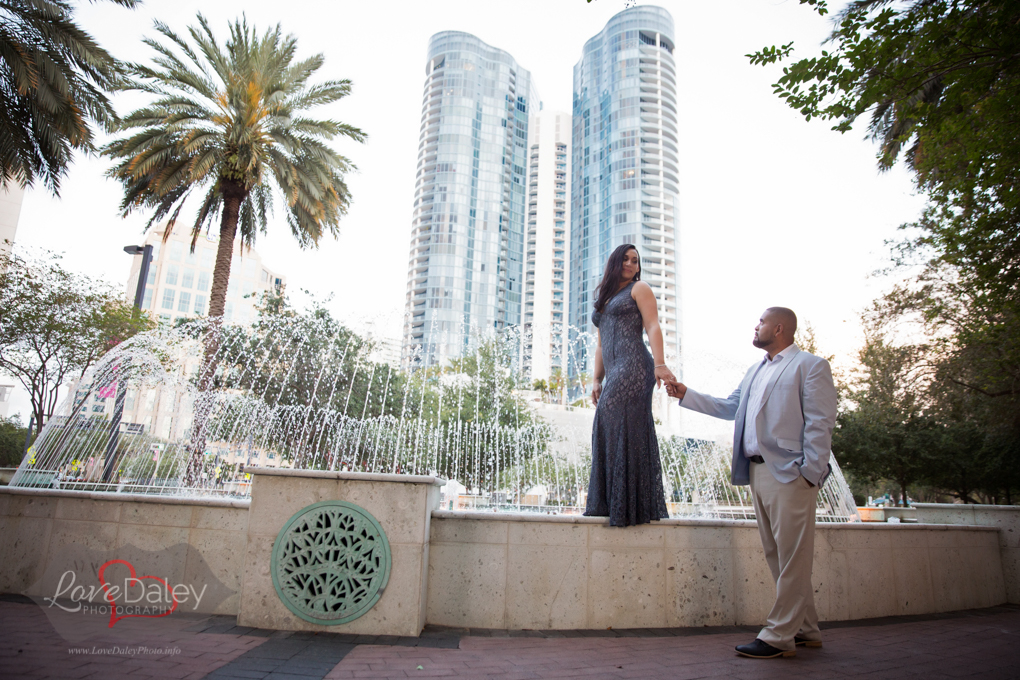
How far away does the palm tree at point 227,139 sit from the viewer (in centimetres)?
1426

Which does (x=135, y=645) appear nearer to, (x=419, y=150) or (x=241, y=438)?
(x=241, y=438)

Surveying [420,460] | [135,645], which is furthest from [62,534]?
[420,460]

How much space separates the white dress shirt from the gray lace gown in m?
0.67

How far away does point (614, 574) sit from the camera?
3803 millimetres

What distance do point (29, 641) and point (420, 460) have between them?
55.3 ft

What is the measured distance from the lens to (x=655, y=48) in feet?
296

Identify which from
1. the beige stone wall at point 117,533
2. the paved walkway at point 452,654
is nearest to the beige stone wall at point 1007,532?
the paved walkway at point 452,654

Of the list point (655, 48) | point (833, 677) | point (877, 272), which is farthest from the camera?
point (655, 48)

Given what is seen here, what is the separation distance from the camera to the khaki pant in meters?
3.12

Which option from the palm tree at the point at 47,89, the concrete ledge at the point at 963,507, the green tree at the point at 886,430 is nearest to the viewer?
the concrete ledge at the point at 963,507

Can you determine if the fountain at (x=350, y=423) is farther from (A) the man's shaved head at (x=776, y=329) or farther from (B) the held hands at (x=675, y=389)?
(A) the man's shaved head at (x=776, y=329)

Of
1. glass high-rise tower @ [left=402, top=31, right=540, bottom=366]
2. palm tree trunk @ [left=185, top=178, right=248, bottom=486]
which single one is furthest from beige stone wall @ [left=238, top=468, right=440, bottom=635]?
glass high-rise tower @ [left=402, top=31, right=540, bottom=366]

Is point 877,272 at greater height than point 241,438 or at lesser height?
greater

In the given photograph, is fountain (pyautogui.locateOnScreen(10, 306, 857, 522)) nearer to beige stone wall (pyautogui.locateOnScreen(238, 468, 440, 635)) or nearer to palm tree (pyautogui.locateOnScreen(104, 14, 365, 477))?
palm tree (pyautogui.locateOnScreen(104, 14, 365, 477))
